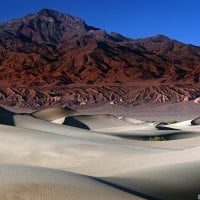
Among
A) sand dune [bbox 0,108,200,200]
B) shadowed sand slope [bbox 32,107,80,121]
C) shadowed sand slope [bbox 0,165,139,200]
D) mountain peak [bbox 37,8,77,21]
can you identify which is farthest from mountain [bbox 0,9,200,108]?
mountain peak [bbox 37,8,77,21]

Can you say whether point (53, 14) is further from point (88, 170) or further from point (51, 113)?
point (88, 170)

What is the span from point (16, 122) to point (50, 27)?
135143mm

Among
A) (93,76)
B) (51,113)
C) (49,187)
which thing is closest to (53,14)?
(93,76)

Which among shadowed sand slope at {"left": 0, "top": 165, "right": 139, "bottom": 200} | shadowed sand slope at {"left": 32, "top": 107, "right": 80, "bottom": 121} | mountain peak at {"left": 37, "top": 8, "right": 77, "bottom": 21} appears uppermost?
mountain peak at {"left": 37, "top": 8, "right": 77, "bottom": 21}

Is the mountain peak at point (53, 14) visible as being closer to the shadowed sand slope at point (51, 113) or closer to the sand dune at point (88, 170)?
→ the shadowed sand slope at point (51, 113)

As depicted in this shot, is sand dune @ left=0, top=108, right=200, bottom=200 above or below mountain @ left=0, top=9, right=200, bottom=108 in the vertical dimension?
below

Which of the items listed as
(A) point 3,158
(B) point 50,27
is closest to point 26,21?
(B) point 50,27

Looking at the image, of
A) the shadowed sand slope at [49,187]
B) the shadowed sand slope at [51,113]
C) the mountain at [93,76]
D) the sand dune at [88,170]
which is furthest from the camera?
the mountain at [93,76]

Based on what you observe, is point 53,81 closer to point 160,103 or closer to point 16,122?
point 160,103

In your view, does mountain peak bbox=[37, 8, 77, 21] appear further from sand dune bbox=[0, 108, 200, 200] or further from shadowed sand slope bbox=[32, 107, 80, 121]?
sand dune bbox=[0, 108, 200, 200]

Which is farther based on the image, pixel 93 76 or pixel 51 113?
pixel 93 76

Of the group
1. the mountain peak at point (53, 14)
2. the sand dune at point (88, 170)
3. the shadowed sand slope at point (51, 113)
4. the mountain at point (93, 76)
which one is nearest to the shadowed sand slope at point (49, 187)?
the sand dune at point (88, 170)

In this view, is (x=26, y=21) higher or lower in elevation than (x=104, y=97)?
higher

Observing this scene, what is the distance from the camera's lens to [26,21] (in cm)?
16162
